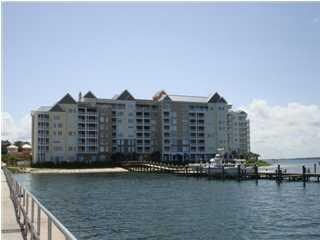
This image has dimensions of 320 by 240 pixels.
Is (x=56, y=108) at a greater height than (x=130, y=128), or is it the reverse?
(x=56, y=108)

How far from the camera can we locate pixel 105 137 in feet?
444

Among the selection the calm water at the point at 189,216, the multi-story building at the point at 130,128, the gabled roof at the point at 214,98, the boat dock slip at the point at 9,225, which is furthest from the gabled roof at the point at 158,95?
the boat dock slip at the point at 9,225

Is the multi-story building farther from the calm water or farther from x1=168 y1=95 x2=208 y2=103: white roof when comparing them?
the calm water

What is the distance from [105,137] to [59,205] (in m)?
97.5

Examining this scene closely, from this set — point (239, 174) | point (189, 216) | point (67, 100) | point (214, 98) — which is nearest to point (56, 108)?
point (67, 100)

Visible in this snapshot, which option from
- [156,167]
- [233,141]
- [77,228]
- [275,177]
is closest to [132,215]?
[77,228]

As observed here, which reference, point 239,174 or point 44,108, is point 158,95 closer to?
point 44,108

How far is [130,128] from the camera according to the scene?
459ft

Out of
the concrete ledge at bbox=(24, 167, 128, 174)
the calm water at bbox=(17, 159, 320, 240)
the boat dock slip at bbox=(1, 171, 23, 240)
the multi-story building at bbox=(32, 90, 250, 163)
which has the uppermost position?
the multi-story building at bbox=(32, 90, 250, 163)

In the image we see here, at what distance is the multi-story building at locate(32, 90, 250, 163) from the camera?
128m

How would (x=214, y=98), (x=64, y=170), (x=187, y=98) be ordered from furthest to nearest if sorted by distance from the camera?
1. (x=214, y=98)
2. (x=187, y=98)
3. (x=64, y=170)

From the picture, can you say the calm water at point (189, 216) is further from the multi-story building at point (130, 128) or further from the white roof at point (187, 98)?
the white roof at point (187, 98)

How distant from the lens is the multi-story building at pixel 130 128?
420 feet

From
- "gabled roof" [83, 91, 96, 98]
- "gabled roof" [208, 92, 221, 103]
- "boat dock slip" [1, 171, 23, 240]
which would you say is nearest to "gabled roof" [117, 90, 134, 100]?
"gabled roof" [83, 91, 96, 98]
